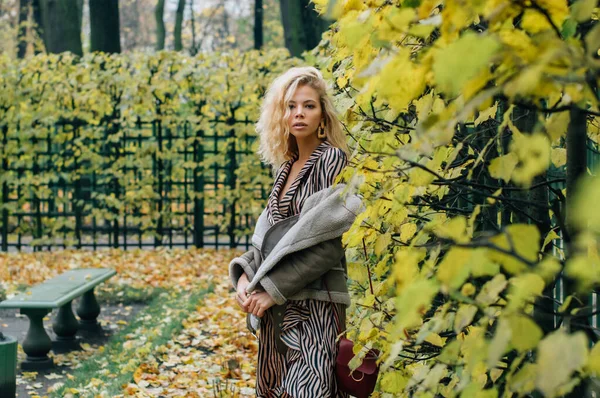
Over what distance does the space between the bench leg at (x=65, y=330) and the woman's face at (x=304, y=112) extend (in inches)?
169

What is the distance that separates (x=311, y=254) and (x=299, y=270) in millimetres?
78

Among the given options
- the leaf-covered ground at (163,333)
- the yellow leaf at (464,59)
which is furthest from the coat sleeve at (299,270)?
the yellow leaf at (464,59)

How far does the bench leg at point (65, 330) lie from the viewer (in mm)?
6812

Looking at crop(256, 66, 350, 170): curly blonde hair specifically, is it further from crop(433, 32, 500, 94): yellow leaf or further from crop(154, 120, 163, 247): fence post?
crop(154, 120, 163, 247): fence post

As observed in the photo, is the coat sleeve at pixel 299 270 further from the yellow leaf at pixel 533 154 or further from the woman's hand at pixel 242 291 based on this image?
the yellow leaf at pixel 533 154

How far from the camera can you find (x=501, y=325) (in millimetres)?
998

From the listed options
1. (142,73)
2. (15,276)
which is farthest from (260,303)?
(142,73)

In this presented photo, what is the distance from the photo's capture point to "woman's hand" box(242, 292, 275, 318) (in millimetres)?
3033

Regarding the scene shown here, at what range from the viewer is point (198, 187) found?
1113cm

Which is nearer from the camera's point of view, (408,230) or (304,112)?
(408,230)

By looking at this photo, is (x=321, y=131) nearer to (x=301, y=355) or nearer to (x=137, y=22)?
(x=301, y=355)

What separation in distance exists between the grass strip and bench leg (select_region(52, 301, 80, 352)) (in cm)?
34

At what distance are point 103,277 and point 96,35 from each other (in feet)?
25.3

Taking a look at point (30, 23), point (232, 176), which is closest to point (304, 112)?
point (232, 176)
